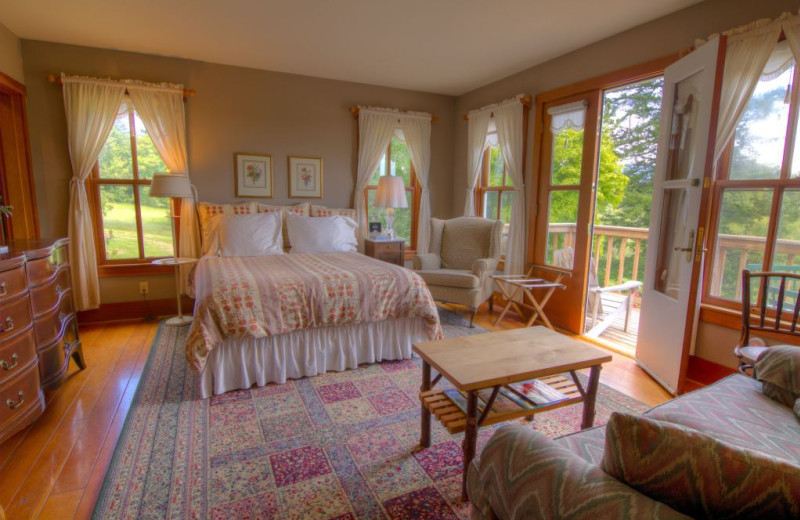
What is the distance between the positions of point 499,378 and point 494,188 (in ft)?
11.2

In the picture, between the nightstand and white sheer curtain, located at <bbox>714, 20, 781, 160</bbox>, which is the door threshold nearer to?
white sheer curtain, located at <bbox>714, 20, 781, 160</bbox>

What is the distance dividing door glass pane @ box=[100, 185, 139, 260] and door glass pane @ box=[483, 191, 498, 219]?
375cm

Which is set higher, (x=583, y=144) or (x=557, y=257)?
(x=583, y=144)

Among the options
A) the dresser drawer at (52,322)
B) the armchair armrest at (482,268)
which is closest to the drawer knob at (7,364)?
the dresser drawer at (52,322)

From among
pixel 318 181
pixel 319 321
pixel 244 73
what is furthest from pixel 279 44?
pixel 319 321

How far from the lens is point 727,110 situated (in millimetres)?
2469

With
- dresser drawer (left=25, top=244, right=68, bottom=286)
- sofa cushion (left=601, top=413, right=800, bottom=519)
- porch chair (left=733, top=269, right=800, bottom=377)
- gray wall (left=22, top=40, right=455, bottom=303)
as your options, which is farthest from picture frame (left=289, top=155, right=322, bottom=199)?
sofa cushion (left=601, top=413, right=800, bottom=519)

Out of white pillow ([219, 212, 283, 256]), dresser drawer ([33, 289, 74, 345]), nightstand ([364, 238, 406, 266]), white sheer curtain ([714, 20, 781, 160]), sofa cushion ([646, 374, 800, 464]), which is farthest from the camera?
nightstand ([364, 238, 406, 266])

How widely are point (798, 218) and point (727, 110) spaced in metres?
0.75

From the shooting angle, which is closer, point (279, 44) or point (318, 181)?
point (279, 44)

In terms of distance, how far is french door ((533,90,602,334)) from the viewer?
347 cm

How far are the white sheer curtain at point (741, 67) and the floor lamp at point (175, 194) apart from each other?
13.1 ft

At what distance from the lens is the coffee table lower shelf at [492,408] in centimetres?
161

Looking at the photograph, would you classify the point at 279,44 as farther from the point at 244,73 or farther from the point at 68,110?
the point at 68,110
